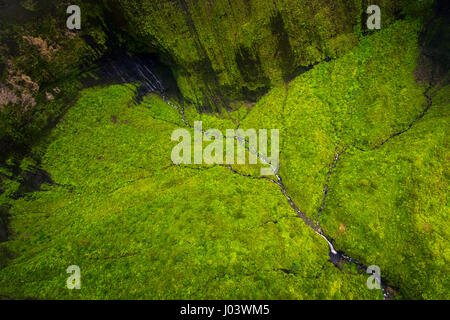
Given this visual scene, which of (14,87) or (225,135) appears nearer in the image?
(14,87)

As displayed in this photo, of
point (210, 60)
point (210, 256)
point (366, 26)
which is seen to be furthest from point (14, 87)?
point (366, 26)

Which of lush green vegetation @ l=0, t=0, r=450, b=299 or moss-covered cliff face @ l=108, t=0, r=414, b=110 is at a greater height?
moss-covered cliff face @ l=108, t=0, r=414, b=110

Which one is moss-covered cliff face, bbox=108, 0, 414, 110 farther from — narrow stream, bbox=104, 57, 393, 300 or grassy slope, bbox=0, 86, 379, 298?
grassy slope, bbox=0, 86, 379, 298

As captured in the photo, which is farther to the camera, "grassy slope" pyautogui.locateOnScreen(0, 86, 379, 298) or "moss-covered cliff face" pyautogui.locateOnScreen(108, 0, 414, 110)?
"moss-covered cliff face" pyautogui.locateOnScreen(108, 0, 414, 110)

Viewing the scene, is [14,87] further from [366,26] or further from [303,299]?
[366,26]

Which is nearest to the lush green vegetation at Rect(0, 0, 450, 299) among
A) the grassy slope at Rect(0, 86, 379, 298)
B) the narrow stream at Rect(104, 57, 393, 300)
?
the grassy slope at Rect(0, 86, 379, 298)

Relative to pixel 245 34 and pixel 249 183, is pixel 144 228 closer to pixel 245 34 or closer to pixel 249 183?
pixel 249 183

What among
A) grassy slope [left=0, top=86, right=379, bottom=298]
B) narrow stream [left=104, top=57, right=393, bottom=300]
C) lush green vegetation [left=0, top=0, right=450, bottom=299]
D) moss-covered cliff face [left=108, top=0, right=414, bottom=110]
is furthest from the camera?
moss-covered cliff face [left=108, top=0, right=414, bottom=110]
